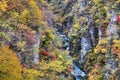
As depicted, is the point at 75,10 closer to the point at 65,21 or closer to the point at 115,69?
the point at 65,21

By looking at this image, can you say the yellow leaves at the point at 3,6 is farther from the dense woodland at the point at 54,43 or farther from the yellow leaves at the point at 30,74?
the yellow leaves at the point at 30,74

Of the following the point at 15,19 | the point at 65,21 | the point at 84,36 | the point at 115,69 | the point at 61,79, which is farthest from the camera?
the point at 65,21

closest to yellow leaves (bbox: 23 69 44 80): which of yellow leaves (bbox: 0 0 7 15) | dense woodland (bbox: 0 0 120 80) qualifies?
dense woodland (bbox: 0 0 120 80)

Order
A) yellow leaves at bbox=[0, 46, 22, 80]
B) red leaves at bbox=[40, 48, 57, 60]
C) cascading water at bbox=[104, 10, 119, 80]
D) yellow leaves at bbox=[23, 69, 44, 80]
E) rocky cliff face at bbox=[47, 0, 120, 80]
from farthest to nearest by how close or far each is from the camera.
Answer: rocky cliff face at bbox=[47, 0, 120, 80]
cascading water at bbox=[104, 10, 119, 80]
red leaves at bbox=[40, 48, 57, 60]
yellow leaves at bbox=[23, 69, 44, 80]
yellow leaves at bbox=[0, 46, 22, 80]

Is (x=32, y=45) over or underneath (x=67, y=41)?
over

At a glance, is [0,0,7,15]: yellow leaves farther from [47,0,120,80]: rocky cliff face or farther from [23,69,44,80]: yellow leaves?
[47,0,120,80]: rocky cliff face

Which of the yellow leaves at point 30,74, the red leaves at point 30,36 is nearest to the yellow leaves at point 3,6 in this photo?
the red leaves at point 30,36

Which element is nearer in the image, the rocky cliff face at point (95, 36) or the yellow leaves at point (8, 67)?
the yellow leaves at point (8, 67)

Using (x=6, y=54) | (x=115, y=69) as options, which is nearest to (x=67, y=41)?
(x=115, y=69)
